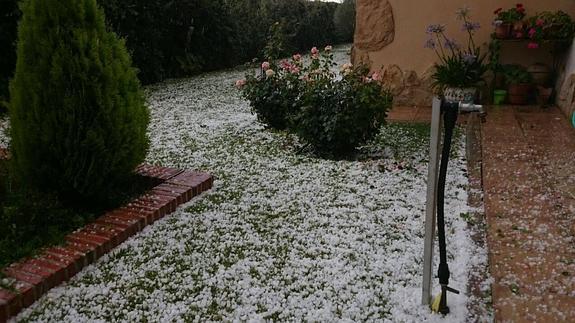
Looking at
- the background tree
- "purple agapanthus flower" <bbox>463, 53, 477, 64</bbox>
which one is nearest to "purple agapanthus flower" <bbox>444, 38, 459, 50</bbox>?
"purple agapanthus flower" <bbox>463, 53, 477, 64</bbox>

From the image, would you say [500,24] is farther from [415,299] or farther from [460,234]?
[415,299]

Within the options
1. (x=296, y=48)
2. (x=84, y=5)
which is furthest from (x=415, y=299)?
(x=296, y=48)

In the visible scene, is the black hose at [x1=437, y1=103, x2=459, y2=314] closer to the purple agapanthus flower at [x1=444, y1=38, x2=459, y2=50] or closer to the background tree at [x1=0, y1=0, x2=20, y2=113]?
the purple agapanthus flower at [x1=444, y1=38, x2=459, y2=50]

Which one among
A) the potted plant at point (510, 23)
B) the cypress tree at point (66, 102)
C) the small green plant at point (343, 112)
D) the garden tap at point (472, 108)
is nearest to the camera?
the garden tap at point (472, 108)

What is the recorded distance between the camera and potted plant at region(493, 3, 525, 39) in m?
4.78

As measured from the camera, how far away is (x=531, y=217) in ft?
7.81

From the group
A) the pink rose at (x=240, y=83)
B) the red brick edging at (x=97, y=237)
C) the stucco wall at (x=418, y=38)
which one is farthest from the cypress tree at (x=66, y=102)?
the stucco wall at (x=418, y=38)

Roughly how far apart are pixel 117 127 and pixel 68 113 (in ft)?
0.74

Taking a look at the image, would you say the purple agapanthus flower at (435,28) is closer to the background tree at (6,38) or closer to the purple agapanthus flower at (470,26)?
the purple agapanthus flower at (470,26)

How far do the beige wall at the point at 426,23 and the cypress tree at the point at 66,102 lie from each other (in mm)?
3762

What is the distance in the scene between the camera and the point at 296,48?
37.8 feet

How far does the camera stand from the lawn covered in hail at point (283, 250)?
1.74 m

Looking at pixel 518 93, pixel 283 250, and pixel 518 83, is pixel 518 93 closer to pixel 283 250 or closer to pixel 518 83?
pixel 518 83

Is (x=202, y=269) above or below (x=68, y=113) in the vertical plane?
below
